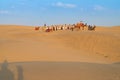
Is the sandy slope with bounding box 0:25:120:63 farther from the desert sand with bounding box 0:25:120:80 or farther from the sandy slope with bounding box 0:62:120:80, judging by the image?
the sandy slope with bounding box 0:62:120:80

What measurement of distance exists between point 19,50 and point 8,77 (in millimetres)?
11388

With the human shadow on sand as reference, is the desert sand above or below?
below

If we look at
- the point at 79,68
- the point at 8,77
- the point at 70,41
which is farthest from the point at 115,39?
the point at 8,77

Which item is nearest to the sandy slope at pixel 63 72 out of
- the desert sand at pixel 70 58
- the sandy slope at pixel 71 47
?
the desert sand at pixel 70 58

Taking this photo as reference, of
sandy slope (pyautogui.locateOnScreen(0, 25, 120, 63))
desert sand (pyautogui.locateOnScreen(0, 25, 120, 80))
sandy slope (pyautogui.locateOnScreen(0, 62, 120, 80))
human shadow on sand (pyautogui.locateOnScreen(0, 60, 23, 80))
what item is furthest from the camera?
sandy slope (pyautogui.locateOnScreen(0, 25, 120, 63))

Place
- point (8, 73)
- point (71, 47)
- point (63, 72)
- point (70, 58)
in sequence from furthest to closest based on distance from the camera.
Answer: point (71, 47), point (70, 58), point (63, 72), point (8, 73)

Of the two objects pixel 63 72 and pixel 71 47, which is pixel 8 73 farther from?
pixel 71 47

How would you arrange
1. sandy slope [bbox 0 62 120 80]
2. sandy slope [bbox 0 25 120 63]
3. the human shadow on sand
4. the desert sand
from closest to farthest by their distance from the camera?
1. the human shadow on sand
2. sandy slope [bbox 0 62 120 80]
3. the desert sand
4. sandy slope [bbox 0 25 120 63]

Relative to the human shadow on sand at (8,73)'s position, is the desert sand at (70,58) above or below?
below

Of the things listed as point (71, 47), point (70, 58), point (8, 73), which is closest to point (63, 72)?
point (8, 73)

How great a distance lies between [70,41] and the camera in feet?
97.8

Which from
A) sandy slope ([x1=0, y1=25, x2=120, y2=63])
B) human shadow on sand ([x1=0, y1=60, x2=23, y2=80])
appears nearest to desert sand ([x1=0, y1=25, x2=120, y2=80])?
sandy slope ([x1=0, y1=25, x2=120, y2=63])

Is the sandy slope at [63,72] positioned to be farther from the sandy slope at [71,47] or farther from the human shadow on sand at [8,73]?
the sandy slope at [71,47]

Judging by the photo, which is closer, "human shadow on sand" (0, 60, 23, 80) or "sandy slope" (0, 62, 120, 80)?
"human shadow on sand" (0, 60, 23, 80)
